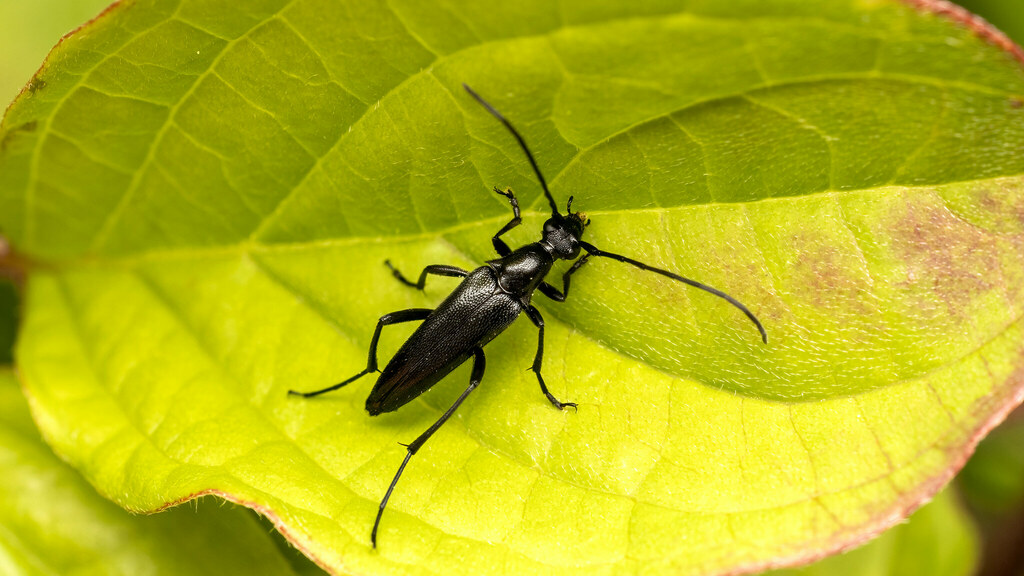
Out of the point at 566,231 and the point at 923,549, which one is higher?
the point at 566,231

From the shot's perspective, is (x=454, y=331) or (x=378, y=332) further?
(x=454, y=331)

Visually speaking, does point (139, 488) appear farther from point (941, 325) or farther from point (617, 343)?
point (941, 325)

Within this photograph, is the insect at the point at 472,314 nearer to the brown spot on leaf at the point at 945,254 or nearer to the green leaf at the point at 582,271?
the green leaf at the point at 582,271

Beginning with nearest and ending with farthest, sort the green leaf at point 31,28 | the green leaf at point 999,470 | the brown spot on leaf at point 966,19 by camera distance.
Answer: the brown spot on leaf at point 966,19 → the green leaf at point 31,28 → the green leaf at point 999,470

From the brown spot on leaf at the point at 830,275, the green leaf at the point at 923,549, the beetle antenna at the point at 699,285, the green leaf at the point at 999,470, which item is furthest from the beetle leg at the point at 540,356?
the green leaf at the point at 999,470

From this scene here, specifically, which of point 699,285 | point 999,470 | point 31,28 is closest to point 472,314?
point 699,285

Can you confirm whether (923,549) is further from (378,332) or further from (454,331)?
(378,332)

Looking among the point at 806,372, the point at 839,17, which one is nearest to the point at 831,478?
the point at 806,372
